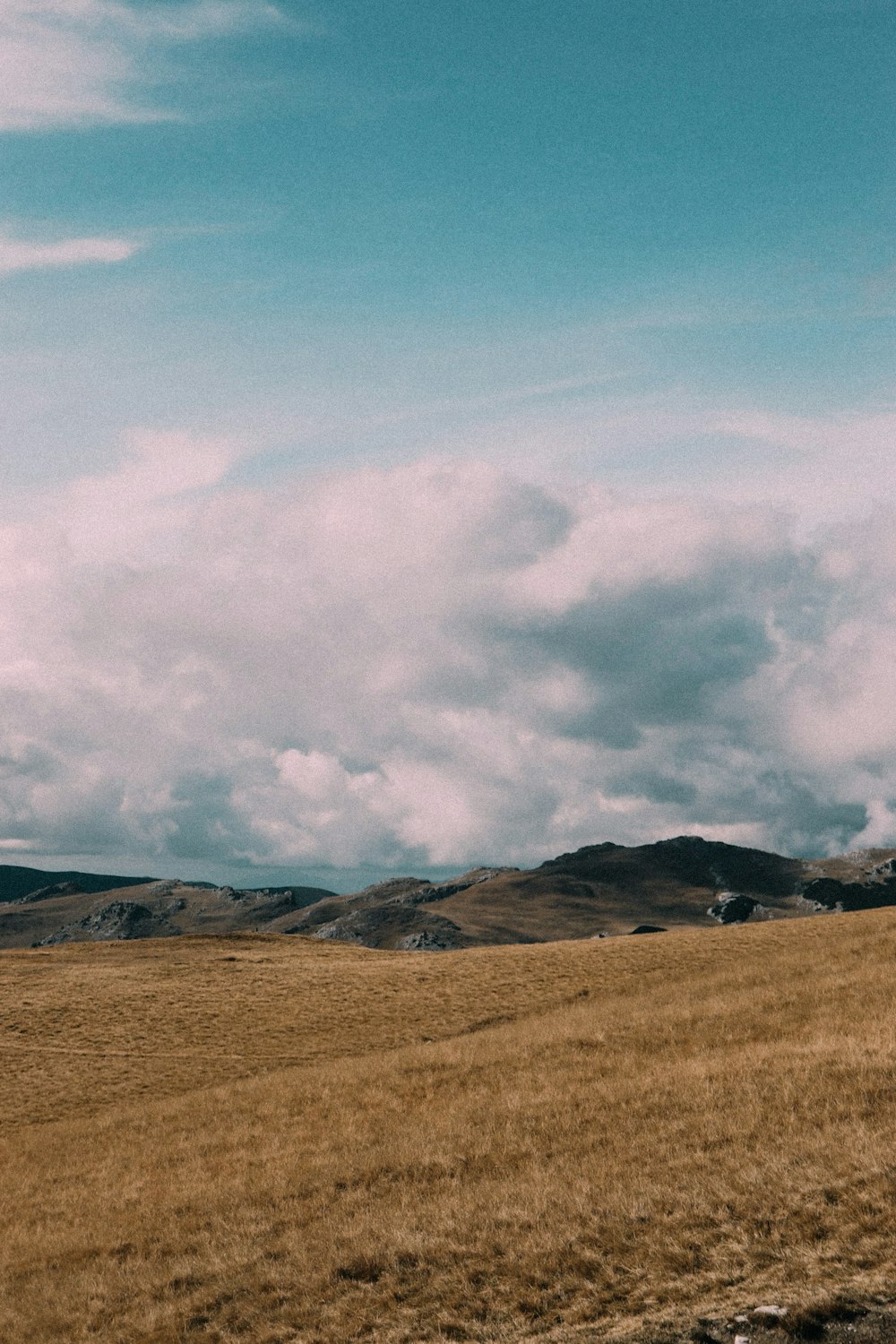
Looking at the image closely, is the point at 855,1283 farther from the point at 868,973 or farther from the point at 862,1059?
the point at 868,973

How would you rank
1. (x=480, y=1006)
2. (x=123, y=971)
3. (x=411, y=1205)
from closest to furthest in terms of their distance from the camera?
(x=411, y=1205) → (x=480, y=1006) → (x=123, y=971)

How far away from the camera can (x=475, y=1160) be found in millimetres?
24203

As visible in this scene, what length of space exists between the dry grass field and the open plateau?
9 centimetres

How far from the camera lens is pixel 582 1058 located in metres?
31.8

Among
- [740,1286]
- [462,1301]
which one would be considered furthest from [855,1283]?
[462,1301]

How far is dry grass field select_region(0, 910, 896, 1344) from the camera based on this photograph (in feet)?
53.7

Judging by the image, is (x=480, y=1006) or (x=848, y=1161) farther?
(x=480, y=1006)

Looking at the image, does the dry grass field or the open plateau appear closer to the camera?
the open plateau

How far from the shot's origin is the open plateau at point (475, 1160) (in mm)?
15938

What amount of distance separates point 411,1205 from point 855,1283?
34.7 ft

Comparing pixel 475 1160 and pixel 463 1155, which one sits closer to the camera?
pixel 475 1160

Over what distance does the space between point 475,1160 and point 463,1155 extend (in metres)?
0.58

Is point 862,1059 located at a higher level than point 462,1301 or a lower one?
higher

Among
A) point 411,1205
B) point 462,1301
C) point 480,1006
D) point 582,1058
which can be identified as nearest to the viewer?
point 462,1301
